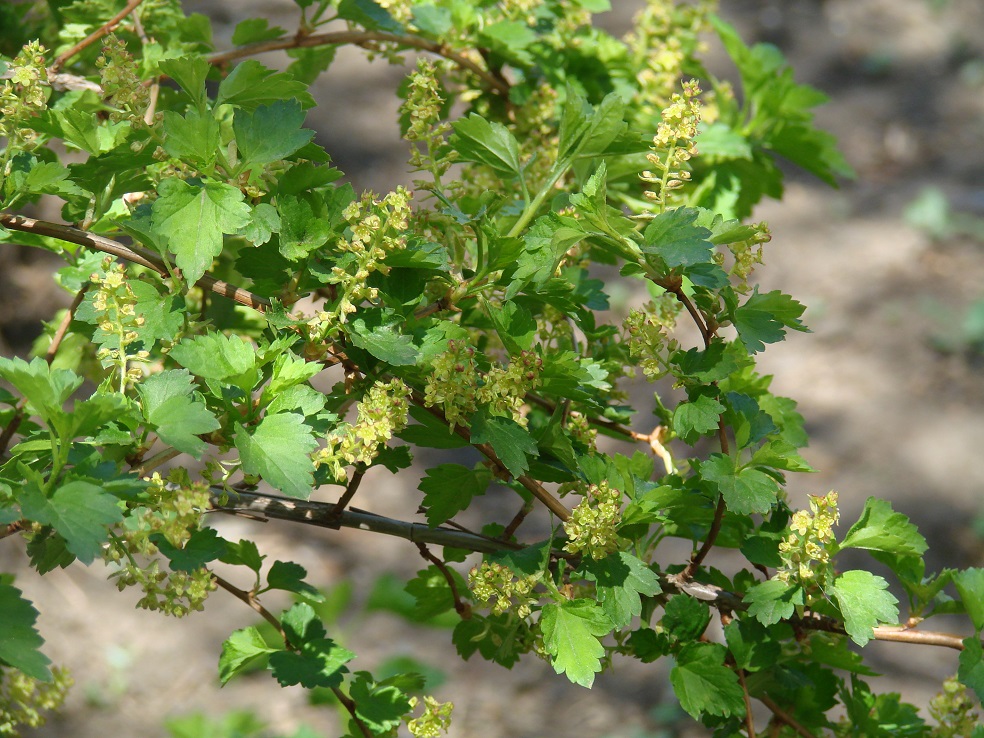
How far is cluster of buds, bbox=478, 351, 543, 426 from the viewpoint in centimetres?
84

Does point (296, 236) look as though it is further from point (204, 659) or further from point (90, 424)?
point (204, 659)

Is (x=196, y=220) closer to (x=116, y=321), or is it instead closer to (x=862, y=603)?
(x=116, y=321)

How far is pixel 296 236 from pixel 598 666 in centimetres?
47

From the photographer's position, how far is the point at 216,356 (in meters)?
0.82

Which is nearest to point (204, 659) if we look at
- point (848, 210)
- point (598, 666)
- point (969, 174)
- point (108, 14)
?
point (108, 14)

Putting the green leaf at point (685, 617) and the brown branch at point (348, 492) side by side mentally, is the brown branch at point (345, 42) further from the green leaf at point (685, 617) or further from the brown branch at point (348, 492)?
the green leaf at point (685, 617)

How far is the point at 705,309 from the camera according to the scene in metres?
0.88

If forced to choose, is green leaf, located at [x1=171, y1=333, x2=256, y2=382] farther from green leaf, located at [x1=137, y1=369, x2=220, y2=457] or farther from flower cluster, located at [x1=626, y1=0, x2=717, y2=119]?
flower cluster, located at [x1=626, y1=0, x2=717, y2=119]

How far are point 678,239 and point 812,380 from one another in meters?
3.23

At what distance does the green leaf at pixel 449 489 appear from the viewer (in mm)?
991

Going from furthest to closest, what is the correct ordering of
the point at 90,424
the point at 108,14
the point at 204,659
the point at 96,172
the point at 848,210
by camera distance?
the point at 848,210, the point at 204,659, the point at 108,14, the point at 96,172, the point at 90,424

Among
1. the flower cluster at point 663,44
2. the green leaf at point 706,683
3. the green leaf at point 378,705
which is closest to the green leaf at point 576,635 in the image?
the green leaf at point 706,683

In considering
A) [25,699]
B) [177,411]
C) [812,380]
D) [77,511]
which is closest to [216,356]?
[177,411]

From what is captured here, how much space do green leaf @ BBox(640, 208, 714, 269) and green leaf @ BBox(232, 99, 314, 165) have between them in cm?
30
